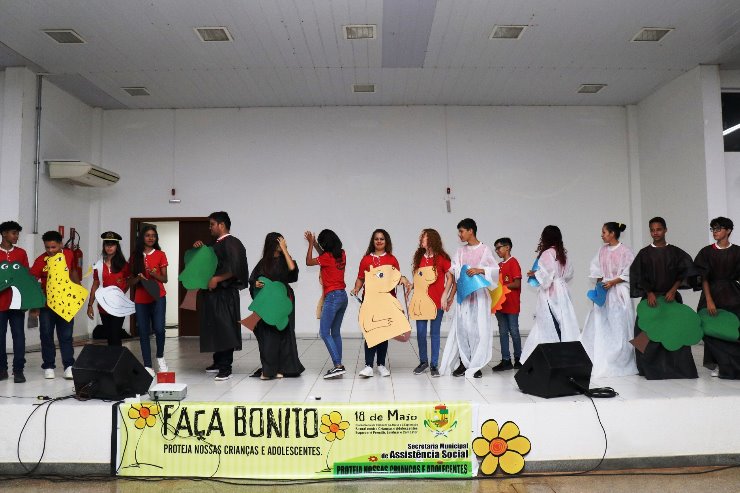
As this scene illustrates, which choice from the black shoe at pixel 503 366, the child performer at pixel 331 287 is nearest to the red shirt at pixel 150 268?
the child performer at pixel 331 287

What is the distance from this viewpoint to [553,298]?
5.05 metres

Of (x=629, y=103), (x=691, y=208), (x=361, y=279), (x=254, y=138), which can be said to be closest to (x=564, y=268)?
(x=361, y=279)

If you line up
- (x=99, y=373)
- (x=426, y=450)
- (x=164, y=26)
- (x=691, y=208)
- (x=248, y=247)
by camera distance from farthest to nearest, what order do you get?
(x=248, y=247)
(x=691, y=208)
(x=164, y=26)
(x=99, y=373)
(x=426, y=450)

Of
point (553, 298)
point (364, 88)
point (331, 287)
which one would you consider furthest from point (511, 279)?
point (364, 88)

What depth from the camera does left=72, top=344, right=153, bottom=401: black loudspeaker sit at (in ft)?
11.6

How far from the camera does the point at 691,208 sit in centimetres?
750

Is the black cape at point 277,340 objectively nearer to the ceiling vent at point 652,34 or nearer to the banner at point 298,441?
the banner at point 298,441

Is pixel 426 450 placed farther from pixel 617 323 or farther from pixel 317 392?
pixel 617 323

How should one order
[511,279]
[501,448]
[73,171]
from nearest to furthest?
[501,448] < [511,279] < [73,171]

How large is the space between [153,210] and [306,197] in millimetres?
2626

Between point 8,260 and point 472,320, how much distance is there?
417 centimetres

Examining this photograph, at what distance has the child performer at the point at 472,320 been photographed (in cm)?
474

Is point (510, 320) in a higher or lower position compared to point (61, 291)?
lower

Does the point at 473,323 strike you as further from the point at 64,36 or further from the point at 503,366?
the point at 64,36
